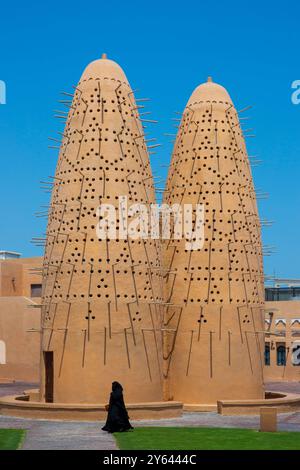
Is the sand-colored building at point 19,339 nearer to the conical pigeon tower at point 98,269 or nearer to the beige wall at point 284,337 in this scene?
the beige wall at point 284,337

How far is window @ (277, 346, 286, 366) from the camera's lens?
138ft

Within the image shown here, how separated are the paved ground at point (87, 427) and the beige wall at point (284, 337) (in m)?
19.7

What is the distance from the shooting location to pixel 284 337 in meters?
42.0

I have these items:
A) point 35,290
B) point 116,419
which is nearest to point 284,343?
point 35,290

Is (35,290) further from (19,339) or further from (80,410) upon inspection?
(80,410)

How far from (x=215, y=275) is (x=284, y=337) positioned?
63.4 ft

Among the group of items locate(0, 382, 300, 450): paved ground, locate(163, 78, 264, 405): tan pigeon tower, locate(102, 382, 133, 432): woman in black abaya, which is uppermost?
locate(163, 78, 264, 405): tan pigeon tower

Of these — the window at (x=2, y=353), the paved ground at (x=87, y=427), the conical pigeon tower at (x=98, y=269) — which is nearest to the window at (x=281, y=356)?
the window at (x=2, y=353)

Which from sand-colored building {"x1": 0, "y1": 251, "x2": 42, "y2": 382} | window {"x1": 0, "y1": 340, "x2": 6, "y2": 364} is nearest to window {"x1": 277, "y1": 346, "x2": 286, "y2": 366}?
sand-colored building {"x1": 0, "y1": 251, "x2": 42, "y2": 382}

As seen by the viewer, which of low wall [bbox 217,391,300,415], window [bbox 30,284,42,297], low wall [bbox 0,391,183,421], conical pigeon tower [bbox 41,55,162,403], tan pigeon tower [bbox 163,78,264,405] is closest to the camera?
low wall [bbox 0,391,183,421]

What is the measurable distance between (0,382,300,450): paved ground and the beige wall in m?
19.7

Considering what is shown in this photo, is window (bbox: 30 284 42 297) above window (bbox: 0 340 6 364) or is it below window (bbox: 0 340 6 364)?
above

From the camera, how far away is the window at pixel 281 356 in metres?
42.1

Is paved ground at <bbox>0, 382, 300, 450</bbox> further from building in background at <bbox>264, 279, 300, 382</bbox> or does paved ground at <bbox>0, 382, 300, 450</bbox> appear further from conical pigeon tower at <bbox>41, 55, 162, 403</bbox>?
building in background at <bbox>264, 279, 300, 382</bbox>
